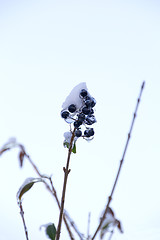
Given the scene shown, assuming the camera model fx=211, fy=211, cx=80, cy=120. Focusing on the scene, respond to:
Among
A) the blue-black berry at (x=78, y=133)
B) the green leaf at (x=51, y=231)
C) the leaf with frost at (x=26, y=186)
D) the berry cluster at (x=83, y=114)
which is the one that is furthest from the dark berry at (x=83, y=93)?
the green leaf at (x=51, y=231)

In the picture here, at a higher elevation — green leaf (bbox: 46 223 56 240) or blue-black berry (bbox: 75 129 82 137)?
blue-black berry (bbox: 75 129 82 137)

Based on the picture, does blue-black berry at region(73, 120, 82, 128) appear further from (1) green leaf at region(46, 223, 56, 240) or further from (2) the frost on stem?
(1) green leaf at region(46, 223, 56, 240)

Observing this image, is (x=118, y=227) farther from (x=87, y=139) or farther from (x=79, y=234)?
(x=87, y=139)

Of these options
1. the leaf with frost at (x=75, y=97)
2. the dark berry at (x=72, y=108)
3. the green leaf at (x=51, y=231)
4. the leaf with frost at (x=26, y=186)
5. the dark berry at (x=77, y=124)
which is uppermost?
the leaf with frost at (x=75, y=97)

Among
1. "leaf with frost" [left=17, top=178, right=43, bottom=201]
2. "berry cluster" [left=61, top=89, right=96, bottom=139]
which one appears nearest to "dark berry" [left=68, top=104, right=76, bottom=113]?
"berry cluster" [left=61, top=89, right=96, bottom=139]

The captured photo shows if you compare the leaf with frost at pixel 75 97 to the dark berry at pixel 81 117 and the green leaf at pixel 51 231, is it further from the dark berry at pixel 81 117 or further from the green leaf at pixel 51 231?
the green leaf at pixel 51 231

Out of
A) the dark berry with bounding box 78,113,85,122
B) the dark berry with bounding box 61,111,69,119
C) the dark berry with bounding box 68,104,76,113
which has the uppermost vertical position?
the dark berry with bounding box 61,111,69,119

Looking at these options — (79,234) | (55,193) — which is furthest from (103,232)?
(55,193)

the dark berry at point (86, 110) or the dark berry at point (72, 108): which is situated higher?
the dark berry at point (72, 108)
